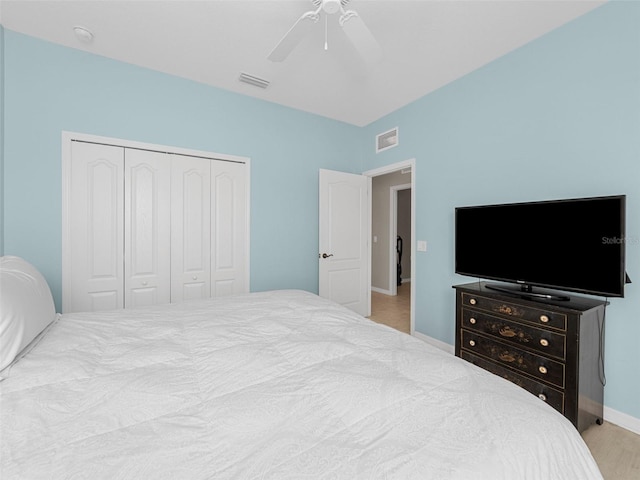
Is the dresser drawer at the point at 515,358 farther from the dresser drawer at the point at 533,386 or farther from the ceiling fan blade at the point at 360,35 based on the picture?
the ceiling fan blade at the point at 360,35

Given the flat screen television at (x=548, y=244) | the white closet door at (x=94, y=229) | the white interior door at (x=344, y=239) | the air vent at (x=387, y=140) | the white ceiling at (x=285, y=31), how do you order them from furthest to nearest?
the white interior door at (x=344, y=239), the air vent at (x=387, y=140), the white closet door at (x=94, y=229), the white ceiling at (x=285, y=31), the flat screen television at (x=548, y=244)

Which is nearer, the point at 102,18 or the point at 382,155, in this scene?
the point at 102,18

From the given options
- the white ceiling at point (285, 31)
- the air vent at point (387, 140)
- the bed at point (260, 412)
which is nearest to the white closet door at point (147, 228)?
the white ceiling at point (285, 31)

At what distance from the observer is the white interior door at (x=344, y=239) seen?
145 inches

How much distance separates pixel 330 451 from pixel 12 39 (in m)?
3.60

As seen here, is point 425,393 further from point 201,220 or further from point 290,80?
point 290,80

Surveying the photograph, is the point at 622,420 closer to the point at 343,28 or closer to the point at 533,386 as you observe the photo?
the point at 533,386

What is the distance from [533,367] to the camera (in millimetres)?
1870

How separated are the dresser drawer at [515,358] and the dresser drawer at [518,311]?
22 cm

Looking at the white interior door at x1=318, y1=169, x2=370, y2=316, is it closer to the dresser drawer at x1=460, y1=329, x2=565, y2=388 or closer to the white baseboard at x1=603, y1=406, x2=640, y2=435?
the dresser drawer at x1=460, y1=329, x2=565, y2=388

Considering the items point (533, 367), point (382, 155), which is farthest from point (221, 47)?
point (533, 367)

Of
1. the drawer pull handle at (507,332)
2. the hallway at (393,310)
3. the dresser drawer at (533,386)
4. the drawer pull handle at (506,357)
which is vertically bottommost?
the hallway at (393,310)

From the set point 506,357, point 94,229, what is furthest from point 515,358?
point 94,229

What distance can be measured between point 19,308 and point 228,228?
2117 millimetres
